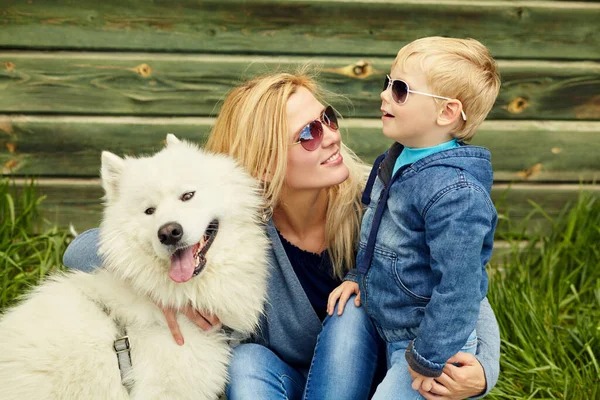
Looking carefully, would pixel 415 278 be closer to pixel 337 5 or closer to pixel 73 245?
pixel 73 245

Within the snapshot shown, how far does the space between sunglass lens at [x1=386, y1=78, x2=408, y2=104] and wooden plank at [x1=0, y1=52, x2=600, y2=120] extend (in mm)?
1169

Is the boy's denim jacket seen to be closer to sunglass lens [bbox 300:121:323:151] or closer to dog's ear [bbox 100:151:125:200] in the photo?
sunglass lens [bbox 300:121:323:151]

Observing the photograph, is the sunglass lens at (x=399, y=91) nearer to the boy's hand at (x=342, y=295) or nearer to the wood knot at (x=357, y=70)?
the boy's hand at (x=342, y=295)

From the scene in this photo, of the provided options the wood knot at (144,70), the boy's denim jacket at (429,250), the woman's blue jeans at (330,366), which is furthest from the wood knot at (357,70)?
the woman's blue jeans at (330,366)

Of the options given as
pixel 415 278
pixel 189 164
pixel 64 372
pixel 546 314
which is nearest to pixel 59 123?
pixel 189 164

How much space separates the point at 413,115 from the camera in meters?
1.87

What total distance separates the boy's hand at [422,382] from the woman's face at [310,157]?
2.46 feet

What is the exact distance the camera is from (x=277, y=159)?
7.23 feet

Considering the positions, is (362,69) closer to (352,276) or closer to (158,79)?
(158,79)

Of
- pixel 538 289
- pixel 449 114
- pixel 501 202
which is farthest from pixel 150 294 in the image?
pixel 501 202

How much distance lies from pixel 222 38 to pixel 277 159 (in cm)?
122

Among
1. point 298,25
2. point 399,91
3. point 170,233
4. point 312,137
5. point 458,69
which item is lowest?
point 170,233

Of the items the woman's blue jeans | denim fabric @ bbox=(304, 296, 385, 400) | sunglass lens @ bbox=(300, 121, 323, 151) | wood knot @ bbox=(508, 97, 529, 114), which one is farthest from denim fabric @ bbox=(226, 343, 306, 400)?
wood knot @ bbox=(508, 97, 529, 114)

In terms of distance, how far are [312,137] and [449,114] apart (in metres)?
0.56
